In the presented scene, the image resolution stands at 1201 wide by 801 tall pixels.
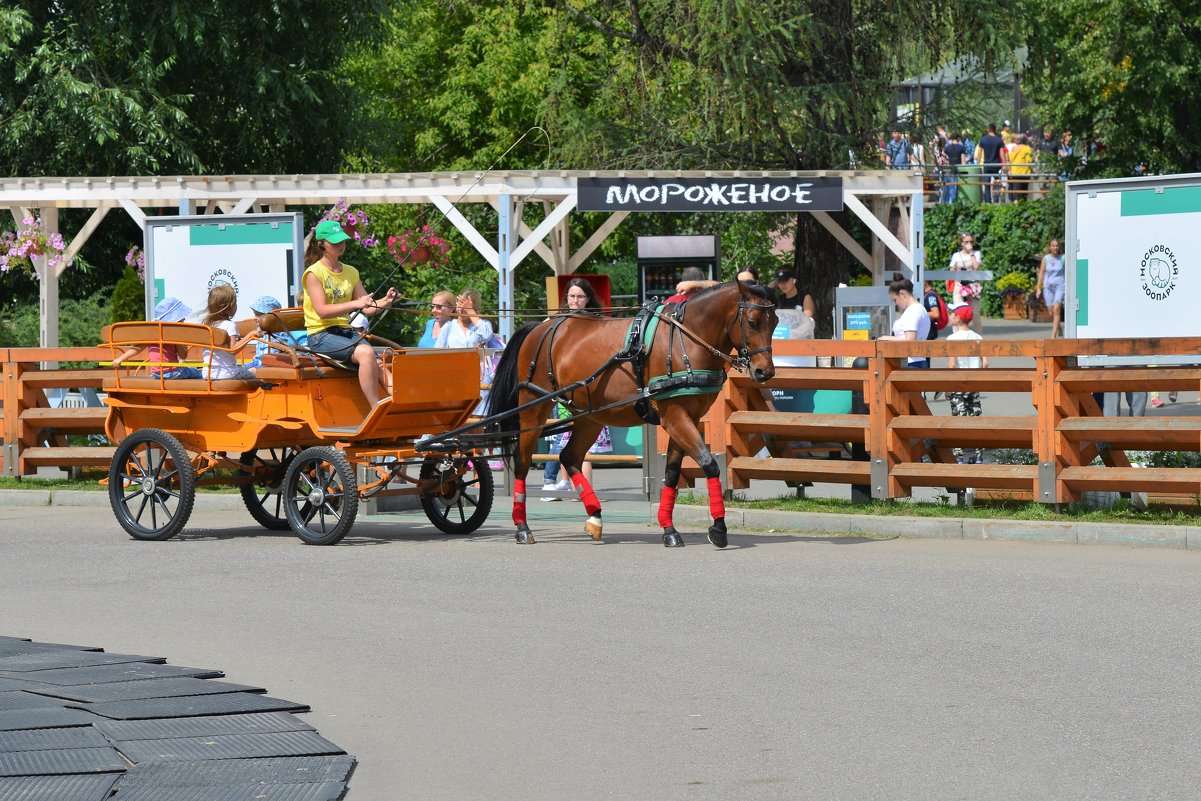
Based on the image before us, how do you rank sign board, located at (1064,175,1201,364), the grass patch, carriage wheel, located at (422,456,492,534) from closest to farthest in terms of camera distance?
1. the grass patch
2. carriage wheel, located at (422,456,492,534)
3. sign board, located at (1064,175,1201,364)

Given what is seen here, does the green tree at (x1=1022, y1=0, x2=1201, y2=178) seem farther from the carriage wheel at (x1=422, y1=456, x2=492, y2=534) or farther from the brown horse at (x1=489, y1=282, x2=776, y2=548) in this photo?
the carriage wheel at (x1=422, y1=456, x2=492, y2=534)

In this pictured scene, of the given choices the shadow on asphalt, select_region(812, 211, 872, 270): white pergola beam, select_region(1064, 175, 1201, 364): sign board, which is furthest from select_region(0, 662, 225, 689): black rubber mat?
select_region(812, 211, 872, 270): white pergola beam

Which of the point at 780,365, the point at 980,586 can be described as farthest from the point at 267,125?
the point at 980,586

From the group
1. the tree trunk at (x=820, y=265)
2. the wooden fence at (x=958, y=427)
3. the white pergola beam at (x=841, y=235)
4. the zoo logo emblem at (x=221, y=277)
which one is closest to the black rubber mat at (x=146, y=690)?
the wooden fence at (x=958, y=427)

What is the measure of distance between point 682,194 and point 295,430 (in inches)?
371

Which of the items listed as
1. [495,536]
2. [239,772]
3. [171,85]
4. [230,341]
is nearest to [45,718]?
[239,772]

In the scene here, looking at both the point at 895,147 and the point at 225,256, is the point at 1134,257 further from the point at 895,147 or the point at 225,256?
the point at 895,147

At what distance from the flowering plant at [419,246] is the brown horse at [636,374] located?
1.19m

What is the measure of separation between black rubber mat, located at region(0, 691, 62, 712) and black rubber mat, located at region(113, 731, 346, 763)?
2.47 feet

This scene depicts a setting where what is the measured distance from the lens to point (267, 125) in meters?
33.2

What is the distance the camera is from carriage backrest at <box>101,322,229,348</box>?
46.0ft

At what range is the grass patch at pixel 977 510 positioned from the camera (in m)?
13.8

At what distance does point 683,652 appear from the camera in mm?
9281

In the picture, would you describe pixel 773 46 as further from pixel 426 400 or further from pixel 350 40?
pixel 426 400
